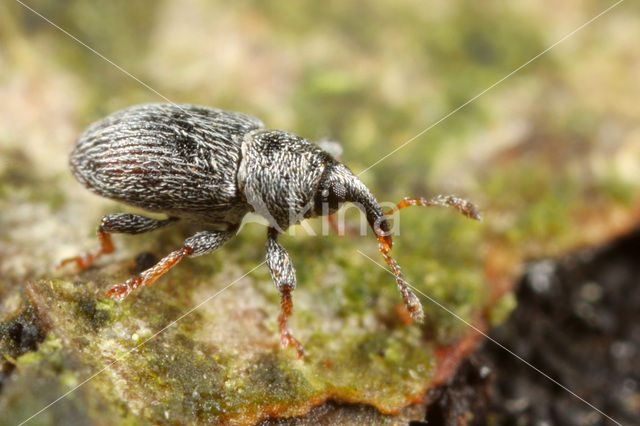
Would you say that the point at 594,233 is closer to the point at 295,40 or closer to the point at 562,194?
the point at 562,194

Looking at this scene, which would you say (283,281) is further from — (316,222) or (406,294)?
(316,222)

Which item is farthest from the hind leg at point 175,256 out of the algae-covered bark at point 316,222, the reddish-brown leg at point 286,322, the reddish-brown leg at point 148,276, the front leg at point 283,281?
the reddish-brown leg at point 286,322

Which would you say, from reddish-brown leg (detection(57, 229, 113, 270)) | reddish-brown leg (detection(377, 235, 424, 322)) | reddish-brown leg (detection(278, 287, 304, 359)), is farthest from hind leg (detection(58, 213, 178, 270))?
reddish-brown leg (detection(377, 235, 424, 322))

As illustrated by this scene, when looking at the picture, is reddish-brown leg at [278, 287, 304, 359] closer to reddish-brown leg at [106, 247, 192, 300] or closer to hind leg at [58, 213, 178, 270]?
reddish-brown leg at [106, 247, 192, 300]

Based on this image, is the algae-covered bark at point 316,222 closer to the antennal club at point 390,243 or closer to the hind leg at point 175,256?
the hind leg at point 175,256

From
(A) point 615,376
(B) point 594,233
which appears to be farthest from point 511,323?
(B) point 594,233

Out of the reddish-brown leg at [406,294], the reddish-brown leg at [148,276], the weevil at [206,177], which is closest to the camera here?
the reddish-brown leg at [148,276]
